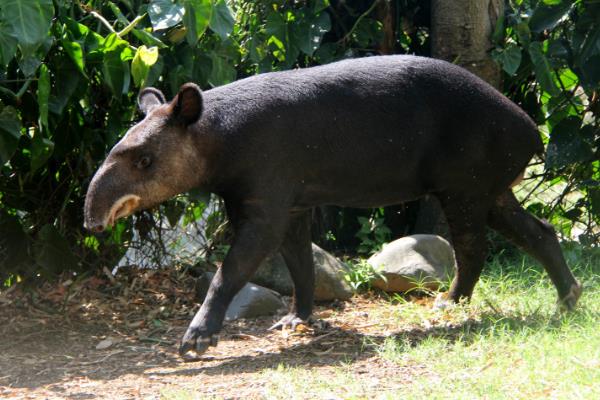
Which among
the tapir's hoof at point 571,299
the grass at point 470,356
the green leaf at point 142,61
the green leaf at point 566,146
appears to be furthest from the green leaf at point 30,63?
the green leaf at point 566,146

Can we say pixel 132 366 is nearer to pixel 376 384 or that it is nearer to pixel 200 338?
pixel 200 338

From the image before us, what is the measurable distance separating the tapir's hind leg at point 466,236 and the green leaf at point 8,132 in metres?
2.90

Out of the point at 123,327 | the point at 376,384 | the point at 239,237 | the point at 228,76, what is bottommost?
the point at 123,327

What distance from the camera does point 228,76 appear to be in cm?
780

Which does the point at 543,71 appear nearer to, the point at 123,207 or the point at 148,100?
the point at 148,100

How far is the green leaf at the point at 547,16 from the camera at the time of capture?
25.9 ft

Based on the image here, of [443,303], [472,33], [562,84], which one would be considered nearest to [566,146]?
[562,84]

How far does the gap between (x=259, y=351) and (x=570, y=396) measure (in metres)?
2.47

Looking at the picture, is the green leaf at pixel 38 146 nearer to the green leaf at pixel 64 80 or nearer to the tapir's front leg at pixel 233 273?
the green leaf at pixel 64 80

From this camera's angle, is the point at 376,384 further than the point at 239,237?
No

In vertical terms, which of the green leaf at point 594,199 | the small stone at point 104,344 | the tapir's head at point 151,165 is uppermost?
the tapir's head at point 151,165

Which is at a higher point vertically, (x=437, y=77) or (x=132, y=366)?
(x=437, y=77)

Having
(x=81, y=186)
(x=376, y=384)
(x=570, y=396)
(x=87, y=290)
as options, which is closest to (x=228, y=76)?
(x=81, y=186)

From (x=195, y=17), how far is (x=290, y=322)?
2.25m
